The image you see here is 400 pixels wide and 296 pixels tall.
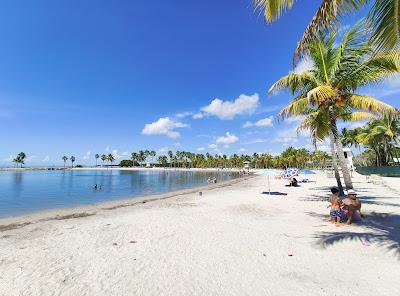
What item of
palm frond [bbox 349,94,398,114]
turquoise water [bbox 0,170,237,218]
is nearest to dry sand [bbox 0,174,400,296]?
palm frond [bbox 349,94,398,114]

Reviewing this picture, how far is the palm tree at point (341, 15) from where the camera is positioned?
15.2 feet

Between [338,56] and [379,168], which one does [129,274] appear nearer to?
[338,56]

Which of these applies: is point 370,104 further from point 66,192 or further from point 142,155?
point 142,155

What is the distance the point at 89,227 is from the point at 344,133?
69950mm

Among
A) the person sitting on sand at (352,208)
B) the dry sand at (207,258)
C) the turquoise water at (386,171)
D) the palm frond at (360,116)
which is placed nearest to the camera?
the dry sand at (207,258)

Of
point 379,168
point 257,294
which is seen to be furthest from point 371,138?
point 257,294

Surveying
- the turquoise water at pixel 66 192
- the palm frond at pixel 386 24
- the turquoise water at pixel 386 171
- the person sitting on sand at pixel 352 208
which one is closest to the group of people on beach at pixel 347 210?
the person sitting on sand at pixel 352 208

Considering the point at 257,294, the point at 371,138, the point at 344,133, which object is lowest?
the point at 257,294

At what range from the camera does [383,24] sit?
4.80 m

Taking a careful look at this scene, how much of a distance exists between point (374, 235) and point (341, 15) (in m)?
5.95

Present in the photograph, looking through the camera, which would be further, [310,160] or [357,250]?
[310,160]

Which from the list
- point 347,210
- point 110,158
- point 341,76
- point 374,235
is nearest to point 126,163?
point 110,158

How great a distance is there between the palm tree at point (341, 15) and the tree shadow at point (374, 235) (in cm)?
463

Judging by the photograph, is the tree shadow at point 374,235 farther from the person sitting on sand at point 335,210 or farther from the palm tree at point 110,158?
the palm tree at point 110,158
